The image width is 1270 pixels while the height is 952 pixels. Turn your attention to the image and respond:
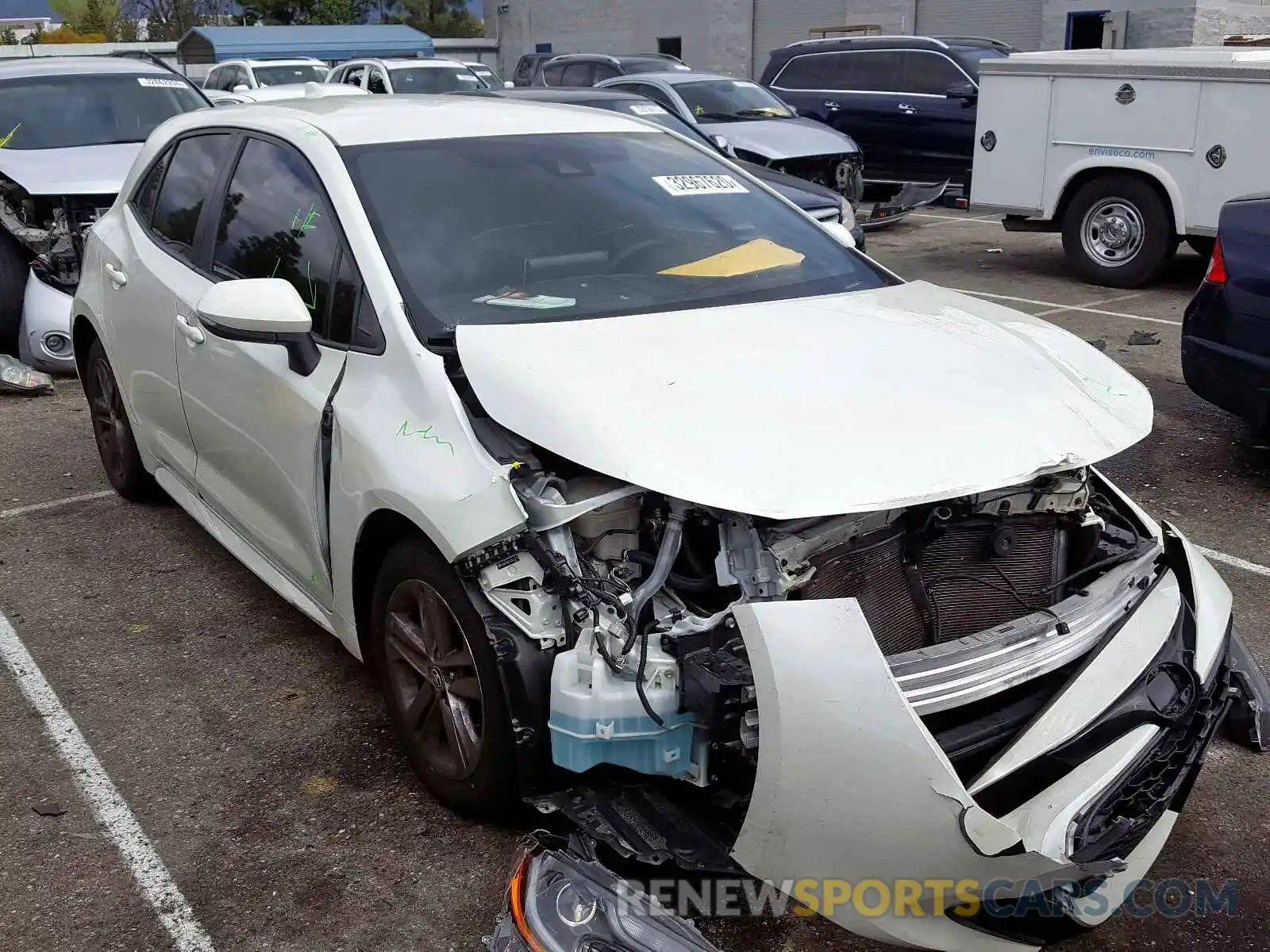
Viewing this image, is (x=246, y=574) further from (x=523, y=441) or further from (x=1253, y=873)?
(x=1253, y=873)

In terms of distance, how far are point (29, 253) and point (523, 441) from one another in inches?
249

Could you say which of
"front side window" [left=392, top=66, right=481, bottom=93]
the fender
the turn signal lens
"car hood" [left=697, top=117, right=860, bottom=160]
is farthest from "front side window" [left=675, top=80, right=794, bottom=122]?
the turn signal lens

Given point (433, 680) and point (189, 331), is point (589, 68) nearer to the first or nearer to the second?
point (189, 331)

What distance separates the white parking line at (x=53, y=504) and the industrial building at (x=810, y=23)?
67.3 ft

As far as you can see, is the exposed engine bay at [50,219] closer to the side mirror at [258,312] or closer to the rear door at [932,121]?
the side mirror at [258,312]

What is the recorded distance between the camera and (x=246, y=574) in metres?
4.86

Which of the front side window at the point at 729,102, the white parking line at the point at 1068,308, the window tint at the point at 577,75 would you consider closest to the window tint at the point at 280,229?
the white parking line at the point at 1068,308

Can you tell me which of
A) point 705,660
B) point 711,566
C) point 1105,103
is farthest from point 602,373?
point 1105,103

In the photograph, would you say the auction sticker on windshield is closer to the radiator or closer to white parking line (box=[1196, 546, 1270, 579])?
the radiator

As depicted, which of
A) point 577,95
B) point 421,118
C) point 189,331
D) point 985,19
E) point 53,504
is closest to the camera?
point 421,118

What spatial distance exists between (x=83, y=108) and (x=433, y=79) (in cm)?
841

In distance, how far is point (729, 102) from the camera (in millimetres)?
13180

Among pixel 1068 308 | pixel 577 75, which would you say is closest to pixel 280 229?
pixel 1068 308

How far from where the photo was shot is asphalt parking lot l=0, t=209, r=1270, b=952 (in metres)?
2.90
